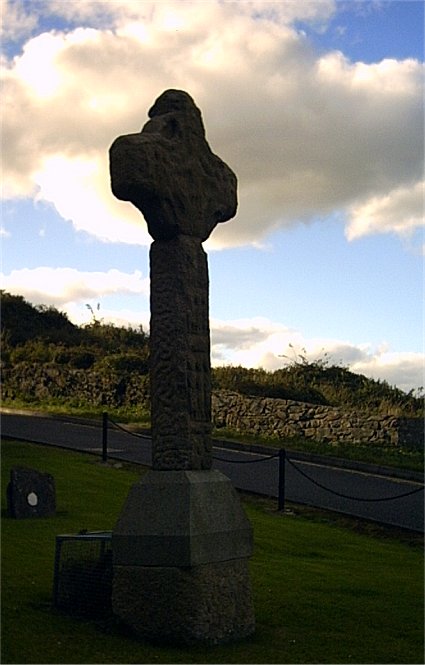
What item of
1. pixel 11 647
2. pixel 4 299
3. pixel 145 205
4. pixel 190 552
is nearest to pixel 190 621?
pixel 190 552

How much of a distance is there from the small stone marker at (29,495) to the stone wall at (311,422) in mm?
11423

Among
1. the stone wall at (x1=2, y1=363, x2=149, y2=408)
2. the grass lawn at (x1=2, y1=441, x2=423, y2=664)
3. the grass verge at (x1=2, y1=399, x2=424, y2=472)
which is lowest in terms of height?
the grass lawn at (x1=2, y1=441, x2=423, y2=664)

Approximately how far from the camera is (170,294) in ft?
24.0

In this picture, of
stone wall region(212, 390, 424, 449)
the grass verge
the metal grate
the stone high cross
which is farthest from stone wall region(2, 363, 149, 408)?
the stone high cross

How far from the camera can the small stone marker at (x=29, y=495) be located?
1119cm

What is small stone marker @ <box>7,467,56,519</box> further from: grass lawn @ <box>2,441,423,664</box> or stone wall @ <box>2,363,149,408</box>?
stone wall @ <box>2,363,149,408</box>

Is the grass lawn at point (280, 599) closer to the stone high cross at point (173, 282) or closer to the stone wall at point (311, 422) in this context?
the stone high cross at point (173, 282)

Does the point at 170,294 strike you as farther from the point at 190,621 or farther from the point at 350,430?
the point at 350,430

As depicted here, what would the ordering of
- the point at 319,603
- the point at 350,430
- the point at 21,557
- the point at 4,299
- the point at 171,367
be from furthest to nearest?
the point at 4,299 < the point at 350,430 < the point at 21,557 < the point at 319,603 < the point at 171,367

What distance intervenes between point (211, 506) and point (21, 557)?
281cm

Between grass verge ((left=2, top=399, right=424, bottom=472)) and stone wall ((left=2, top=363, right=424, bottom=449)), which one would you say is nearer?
grass verge ((left=2, top=399, right=424, bottom=472))

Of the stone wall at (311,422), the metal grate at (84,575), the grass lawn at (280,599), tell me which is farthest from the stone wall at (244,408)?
the metal grate at (84,575)

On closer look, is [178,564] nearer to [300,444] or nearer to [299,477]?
[299,477]

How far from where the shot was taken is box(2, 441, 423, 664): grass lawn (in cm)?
662
